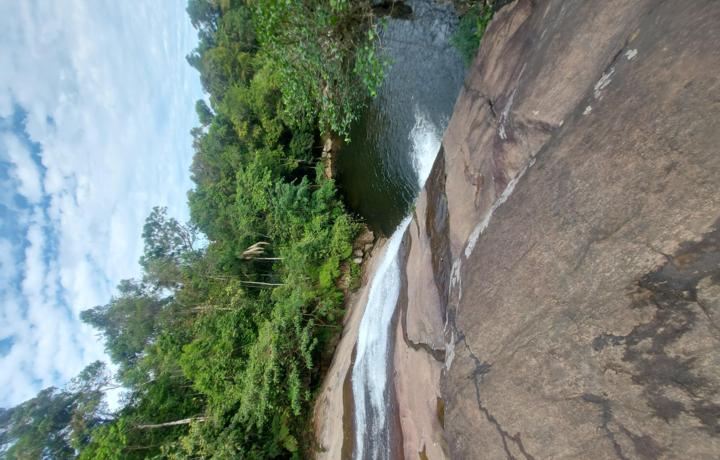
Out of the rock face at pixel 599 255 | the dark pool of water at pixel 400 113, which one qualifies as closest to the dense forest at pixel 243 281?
the dark pool of water at pixel 400 113

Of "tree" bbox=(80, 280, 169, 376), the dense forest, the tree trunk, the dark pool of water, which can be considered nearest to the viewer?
the dense forest

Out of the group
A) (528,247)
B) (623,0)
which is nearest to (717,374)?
(528,247)

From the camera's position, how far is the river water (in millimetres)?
8203

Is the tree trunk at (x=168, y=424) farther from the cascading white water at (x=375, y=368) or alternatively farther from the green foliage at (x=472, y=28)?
the green foliage at (x=472, y=28)

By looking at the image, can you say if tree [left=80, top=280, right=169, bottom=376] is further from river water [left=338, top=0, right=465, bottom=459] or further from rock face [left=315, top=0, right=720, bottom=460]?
rock face [left=315, top=0, right=720, bottom=460]

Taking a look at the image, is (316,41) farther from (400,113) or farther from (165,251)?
(165,251)

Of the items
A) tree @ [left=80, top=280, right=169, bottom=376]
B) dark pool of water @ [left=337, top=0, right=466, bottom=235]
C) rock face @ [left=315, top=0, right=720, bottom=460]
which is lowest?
rock face @ [left=315, top=0, right=720, bottom=460]

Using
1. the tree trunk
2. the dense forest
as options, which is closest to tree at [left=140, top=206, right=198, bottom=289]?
the dense forest

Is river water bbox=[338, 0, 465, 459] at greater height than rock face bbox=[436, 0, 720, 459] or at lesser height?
greater

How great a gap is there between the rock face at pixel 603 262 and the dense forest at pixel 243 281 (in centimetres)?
446

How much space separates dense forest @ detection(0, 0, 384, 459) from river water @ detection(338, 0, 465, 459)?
3.87 feet

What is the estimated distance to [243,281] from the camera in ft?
58.5

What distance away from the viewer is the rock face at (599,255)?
2227mm

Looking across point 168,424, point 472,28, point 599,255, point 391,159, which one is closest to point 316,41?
point 472,28
